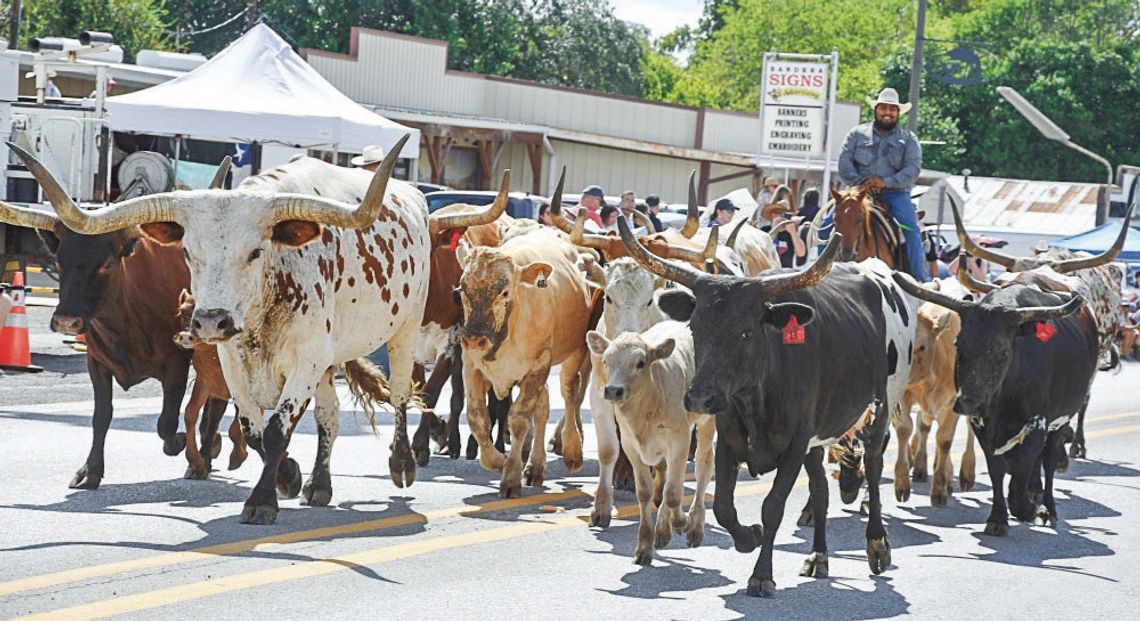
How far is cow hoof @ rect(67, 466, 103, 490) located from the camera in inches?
405

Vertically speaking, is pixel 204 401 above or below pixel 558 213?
below

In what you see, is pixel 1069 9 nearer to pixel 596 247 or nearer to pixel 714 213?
pixel 714 213

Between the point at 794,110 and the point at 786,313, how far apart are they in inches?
924

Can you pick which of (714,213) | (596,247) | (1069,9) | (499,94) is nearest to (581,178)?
(499,94)

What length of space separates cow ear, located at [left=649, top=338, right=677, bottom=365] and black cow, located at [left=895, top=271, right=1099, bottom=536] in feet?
6.53

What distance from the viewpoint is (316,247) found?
10.0m

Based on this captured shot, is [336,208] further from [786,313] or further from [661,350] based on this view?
[786,313]

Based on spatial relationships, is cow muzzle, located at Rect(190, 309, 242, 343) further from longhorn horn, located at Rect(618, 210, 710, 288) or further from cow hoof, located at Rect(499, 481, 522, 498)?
cow hoof, located at Rect(499, 481, 522, 498)

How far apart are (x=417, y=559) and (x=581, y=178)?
35082 mm

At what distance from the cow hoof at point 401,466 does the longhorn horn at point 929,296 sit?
3.44m

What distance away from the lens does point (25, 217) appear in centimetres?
986

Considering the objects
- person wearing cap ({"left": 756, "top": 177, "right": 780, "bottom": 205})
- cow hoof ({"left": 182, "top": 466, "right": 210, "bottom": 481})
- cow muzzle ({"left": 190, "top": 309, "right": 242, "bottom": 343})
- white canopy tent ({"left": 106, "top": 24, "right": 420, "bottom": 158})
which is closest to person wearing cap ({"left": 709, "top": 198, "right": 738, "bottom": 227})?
person wearing cap ({"left": 756, "top": 177, "right": 780, "bottom": 205})

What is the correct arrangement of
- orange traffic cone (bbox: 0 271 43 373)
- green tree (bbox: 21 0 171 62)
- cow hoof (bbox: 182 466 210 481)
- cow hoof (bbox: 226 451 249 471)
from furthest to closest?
green tree (bbox: 21 0 171 62) < orange traffic cone (bbox: 0 271 43 373) < cow hoof (bbox: 226 451 249 471) < cow hoof (bbox: 182 466 210 481)

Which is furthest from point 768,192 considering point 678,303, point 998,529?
point 678,303
